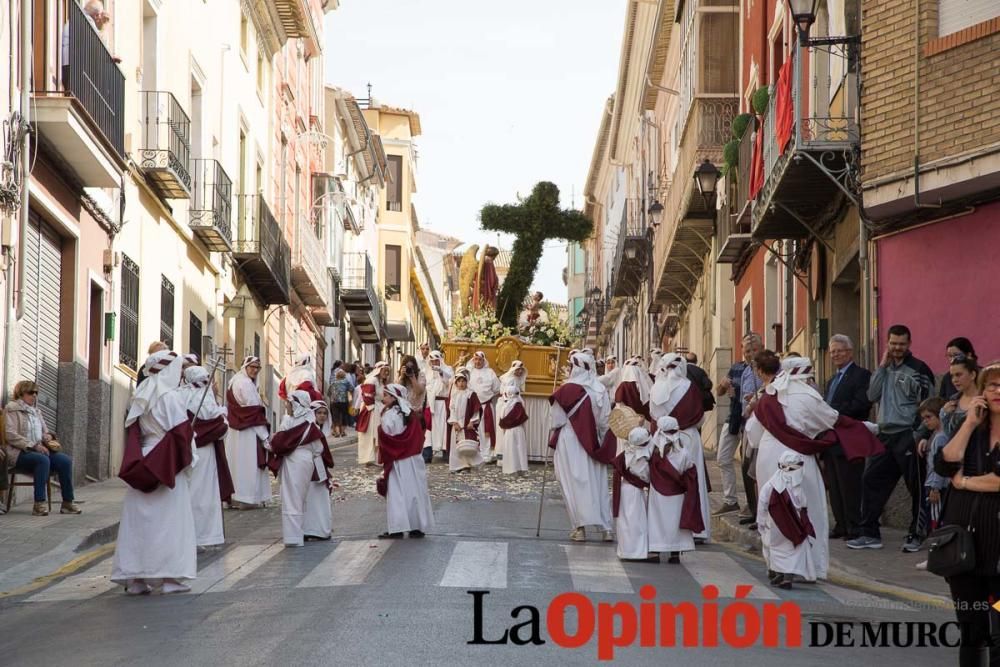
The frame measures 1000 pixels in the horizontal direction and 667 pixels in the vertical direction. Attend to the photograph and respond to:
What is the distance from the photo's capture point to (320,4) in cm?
4856

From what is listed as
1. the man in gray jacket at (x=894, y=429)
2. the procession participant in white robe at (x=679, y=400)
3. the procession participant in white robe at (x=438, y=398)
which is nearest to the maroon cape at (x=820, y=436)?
the man in gray jacket at (x=894, y=429)

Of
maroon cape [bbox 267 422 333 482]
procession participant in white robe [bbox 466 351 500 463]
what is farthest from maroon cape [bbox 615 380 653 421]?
procession participant in white robe [bbox 466 351 500 463]

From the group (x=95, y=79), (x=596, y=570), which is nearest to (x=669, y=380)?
(x=596, y=570)

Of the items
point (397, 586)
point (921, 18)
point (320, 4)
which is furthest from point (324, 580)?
point (320, 4)

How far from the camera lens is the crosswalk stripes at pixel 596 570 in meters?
12.1

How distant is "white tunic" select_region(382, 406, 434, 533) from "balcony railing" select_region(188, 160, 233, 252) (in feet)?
45.1

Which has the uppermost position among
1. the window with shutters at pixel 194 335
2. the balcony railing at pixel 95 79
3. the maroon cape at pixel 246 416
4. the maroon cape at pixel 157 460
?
the balcony railing at pixel 95 79

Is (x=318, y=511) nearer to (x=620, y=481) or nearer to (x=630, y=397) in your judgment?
(x=620, y=481)

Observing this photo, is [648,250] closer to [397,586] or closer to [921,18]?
[921,18]

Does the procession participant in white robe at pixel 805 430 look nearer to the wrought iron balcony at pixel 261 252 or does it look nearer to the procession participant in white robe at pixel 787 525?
the procession participant in white robe at pixel 787 525

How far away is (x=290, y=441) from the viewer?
52.7ft

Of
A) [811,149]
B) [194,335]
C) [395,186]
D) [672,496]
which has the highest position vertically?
[395,186]

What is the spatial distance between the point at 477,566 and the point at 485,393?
14.9 m

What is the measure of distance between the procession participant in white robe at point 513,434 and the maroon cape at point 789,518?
503 inches
